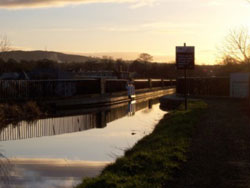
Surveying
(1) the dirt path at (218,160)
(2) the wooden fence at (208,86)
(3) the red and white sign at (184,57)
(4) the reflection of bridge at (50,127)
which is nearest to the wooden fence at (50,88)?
(2) the wooden fence at (208,86)

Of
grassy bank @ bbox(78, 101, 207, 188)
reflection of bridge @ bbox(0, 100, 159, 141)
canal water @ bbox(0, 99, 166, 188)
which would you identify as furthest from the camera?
reflection of bridge @ bbox(0, 100, 159, 141)

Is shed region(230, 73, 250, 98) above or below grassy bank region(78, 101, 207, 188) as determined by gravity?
above

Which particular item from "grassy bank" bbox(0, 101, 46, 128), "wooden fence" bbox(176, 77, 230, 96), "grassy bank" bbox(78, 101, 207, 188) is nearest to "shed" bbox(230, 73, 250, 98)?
"wooden fence" bbox(176, 77, 230, 96)

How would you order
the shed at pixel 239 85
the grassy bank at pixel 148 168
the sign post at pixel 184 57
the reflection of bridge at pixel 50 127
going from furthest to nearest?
the shed at pixel 239 85 → the sign post at pixel 184 57 → the reflection of bridge at pixel 50 127 → the grassy bank at pixel 148 168

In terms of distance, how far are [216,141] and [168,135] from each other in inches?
66.3

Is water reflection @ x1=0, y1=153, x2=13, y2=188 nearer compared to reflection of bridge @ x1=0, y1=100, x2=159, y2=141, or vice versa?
water reflection @ x1=0, y1=153, x2=13, y2=188

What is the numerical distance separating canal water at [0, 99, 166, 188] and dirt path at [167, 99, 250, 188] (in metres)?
2.33

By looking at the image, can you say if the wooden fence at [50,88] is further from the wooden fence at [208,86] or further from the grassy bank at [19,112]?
the wooden fence at [208,86]

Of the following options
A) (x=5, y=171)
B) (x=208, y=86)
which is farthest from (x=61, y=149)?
(x=208, y=86)

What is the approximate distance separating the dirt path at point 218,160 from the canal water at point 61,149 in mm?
2329

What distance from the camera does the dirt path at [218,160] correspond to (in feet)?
26.5

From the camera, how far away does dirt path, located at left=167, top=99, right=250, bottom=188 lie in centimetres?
808

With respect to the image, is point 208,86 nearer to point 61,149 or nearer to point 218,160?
point 61,149

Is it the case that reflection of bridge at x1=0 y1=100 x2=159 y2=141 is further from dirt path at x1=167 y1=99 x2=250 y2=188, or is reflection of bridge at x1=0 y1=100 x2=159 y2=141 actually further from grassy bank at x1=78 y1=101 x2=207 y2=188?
grassy bank at x1=78 y1=101 x2=207 y2=188
